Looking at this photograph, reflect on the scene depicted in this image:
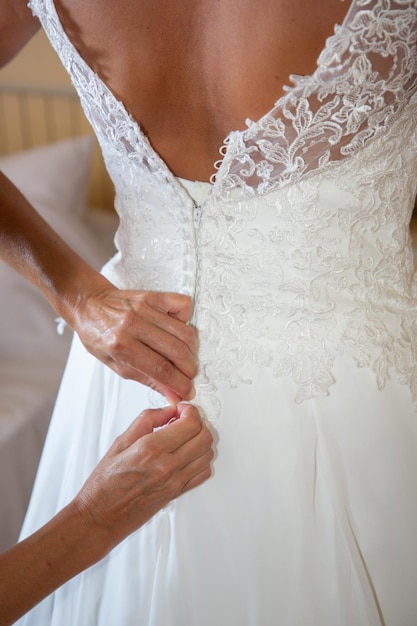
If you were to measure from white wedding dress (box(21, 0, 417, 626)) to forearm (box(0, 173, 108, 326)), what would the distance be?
0.48 ft

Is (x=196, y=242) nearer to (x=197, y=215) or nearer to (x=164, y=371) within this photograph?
(x=197, y=215)

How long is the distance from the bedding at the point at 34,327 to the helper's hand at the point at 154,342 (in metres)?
0.78

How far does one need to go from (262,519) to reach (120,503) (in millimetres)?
137

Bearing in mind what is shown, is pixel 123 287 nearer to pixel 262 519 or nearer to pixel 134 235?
pixel 134 235

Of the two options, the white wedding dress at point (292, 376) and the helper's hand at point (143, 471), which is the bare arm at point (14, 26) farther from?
the helper's hand at point (143, 471)

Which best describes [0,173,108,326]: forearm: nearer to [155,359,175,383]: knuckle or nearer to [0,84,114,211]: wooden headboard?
[155,359,175,383]: knuckle

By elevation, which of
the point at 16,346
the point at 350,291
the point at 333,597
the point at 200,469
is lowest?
the point at 333,597

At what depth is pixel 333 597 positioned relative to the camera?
0.66m

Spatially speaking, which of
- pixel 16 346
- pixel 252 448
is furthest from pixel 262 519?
pixel 16 346

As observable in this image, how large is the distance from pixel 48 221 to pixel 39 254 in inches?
45.4

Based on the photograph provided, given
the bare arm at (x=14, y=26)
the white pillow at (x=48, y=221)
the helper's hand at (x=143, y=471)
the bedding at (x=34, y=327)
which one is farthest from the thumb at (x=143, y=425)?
the white pillow at (x=48, y=221)

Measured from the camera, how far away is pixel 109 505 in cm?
67

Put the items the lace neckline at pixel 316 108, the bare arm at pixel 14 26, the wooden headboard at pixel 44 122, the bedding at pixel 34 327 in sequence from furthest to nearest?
the wooden headboard at pixel 44 122 → the bedding at pixel 34 327 → the bare arm at pixel 14 26 → the lace neckline at pixel 316 108

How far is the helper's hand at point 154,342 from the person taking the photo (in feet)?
2.25
